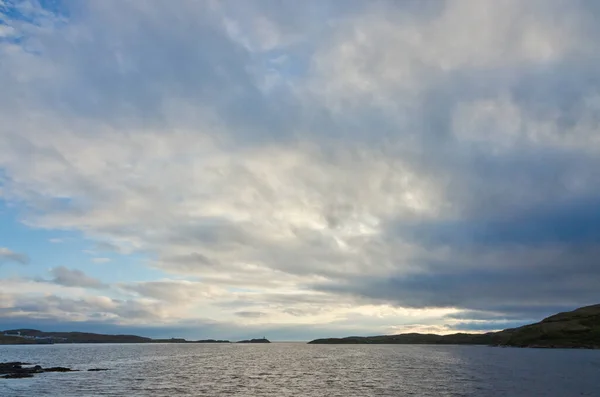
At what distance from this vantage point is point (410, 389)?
8988 cm

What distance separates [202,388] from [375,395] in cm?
3378

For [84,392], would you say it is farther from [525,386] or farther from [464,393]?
[525,386]

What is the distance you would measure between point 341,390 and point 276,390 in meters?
12.6

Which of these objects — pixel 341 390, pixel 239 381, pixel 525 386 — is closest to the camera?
pixel 341 390

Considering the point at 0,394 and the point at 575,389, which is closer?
the point at 0,394

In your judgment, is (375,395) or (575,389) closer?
(375,395)

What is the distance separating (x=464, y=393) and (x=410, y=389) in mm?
10669

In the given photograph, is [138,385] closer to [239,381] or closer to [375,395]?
[239,381]

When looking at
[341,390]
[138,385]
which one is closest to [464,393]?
[341,390]

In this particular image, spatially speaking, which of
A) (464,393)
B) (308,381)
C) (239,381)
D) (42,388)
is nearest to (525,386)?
(464,393)

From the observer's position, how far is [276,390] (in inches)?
3469

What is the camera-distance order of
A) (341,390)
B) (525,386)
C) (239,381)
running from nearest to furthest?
(341,390)
(525,386)
(239,381)

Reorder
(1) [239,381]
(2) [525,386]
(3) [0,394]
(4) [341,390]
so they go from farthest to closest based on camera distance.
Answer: (1) [239,381], (2) [525,386], (4) [341,390], (3) [0,394]

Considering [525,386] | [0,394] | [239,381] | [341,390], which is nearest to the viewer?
[0,394]
